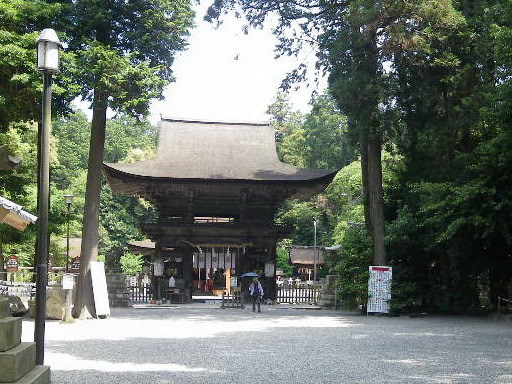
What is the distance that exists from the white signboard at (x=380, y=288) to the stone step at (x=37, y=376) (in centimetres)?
1402

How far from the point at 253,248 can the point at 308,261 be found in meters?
27.9

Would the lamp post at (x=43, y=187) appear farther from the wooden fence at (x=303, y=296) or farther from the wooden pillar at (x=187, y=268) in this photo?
the wooden fence at (x=303, y=296)

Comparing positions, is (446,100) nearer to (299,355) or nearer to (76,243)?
(299,355)

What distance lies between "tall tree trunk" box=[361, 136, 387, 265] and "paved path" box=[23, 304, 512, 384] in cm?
373

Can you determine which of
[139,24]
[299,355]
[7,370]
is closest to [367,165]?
[139,24]

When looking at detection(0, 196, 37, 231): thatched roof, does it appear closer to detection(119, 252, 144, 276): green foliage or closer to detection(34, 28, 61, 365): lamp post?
detection(34, 28, 61, 365): lamp post

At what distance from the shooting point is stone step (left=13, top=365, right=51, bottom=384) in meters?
5.70

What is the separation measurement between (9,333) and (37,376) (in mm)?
558

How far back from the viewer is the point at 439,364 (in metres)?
8.73

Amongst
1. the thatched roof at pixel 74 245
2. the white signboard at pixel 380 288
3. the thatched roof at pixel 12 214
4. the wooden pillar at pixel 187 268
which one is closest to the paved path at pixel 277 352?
the thatched roof at pixel 12 214

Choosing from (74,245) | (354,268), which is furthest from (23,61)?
(74,245)

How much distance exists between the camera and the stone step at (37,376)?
Result: 5.70 meters

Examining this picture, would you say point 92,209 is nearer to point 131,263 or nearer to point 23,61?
point 23,61

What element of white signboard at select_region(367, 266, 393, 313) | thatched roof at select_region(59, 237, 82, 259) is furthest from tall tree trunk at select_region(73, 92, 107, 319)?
thatched roof at select_region(59, 237, 82, 259)
